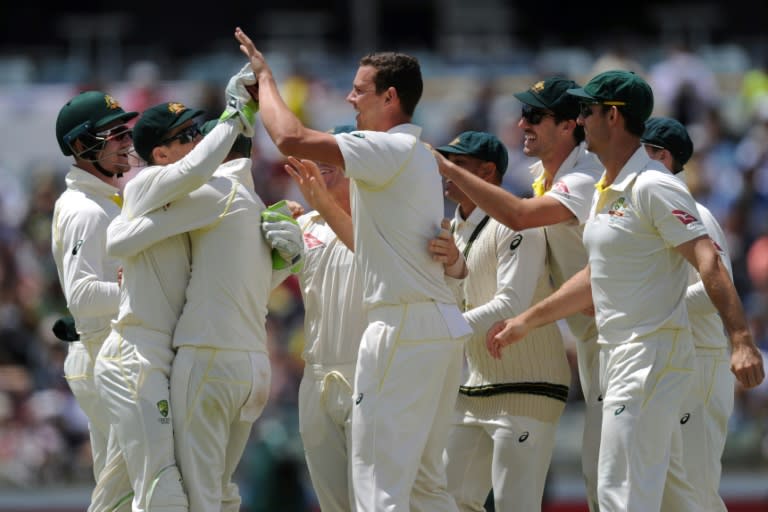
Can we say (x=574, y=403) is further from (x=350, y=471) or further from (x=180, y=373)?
(x=180, y=373)

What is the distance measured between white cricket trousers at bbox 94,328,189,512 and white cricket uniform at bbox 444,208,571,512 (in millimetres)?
1664

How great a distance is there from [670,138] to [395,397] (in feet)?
7.43

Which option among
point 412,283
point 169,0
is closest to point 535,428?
point 412,283

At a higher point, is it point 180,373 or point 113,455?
point 180,373

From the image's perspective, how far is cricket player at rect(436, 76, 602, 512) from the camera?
736 centimetres

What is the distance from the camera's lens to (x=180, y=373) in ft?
22.1

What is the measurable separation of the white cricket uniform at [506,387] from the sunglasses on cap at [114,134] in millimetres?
1906

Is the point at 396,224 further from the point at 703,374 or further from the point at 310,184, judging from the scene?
the point at 703,374

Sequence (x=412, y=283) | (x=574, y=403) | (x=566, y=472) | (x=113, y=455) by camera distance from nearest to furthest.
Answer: (x=412, y=283) < (x=113, y=455) < (x=566, y=472) < (x=574, y=403)

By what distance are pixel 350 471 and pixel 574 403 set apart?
20.9 ft

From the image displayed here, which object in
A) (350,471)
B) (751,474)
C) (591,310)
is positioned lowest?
(751,474)

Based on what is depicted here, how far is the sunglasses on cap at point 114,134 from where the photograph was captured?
761 cm

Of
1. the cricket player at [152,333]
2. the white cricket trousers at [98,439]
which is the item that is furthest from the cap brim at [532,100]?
the white cricket trousers at [98,439]

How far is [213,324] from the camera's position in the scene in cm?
674
